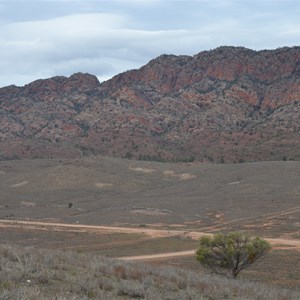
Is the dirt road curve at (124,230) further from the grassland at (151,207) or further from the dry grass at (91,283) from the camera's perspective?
the dry grass at (91,283)

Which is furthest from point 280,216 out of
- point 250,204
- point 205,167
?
point 205,167

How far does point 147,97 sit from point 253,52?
130ft

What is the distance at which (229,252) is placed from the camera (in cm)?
2448

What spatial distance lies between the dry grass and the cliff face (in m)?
107

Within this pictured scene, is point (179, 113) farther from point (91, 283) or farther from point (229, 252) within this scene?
point (91, 283)

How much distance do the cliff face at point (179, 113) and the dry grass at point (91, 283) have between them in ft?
350

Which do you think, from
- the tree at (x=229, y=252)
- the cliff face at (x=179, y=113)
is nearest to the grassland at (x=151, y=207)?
the tree at (x=229, y=252)

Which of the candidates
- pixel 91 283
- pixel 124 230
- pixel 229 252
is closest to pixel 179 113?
pixel 124 230

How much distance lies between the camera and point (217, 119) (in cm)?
14875

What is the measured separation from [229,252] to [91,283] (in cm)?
1473

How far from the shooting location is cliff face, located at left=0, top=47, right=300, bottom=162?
13275 centimetres

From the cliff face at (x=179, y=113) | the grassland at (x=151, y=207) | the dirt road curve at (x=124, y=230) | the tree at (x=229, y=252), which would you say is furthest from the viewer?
the cliff face at (x=179, y=113)

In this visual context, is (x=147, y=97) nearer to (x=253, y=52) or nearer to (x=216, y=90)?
(x=216, y=90)

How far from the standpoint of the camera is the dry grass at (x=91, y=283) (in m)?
9.70
